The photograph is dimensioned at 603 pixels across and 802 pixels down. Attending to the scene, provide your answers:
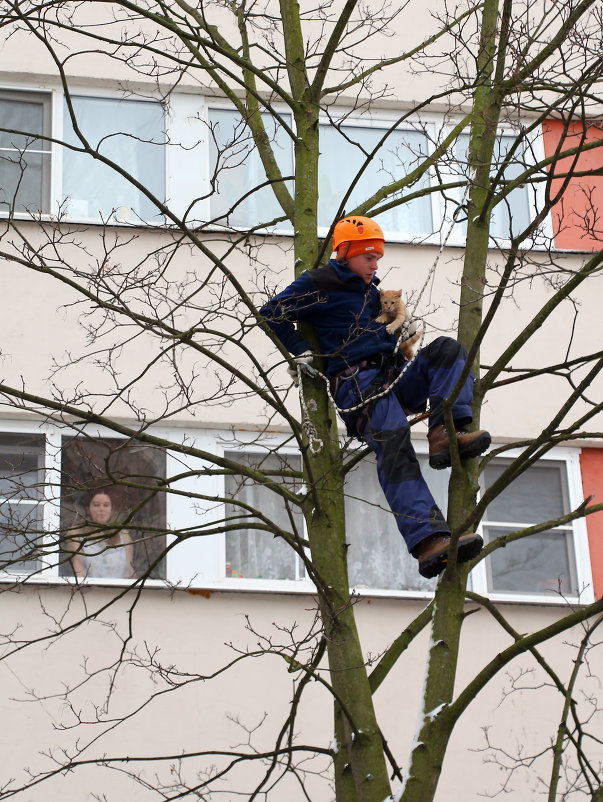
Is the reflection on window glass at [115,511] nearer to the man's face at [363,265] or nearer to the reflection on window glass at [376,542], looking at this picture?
the reflection on window glass at [376,542]

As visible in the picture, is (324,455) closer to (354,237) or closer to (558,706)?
(354,237)

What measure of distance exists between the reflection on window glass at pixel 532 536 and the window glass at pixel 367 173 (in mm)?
2185

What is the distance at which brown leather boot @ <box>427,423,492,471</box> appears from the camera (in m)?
6.27

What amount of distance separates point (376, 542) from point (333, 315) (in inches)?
152

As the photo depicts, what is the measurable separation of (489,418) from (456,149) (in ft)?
8.67

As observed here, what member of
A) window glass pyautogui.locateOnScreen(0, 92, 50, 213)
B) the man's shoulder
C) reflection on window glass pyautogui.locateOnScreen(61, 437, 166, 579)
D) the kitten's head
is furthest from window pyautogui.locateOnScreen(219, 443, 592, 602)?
the man's shoulder

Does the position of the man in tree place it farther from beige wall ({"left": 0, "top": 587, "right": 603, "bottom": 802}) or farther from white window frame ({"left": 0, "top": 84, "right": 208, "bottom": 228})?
white window frame ({"left": 0, "top": 84, "right": 208, "bottom": 228})

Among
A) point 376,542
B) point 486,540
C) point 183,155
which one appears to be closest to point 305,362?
point 376,542

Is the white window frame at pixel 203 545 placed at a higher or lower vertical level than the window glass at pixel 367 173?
lower

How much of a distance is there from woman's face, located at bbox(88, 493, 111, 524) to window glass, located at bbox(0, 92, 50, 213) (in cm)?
231

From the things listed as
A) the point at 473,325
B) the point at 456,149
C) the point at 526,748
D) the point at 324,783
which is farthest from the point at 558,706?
the point at 456,149

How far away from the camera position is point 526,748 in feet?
31.2

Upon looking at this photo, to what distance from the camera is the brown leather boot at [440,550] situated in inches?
241

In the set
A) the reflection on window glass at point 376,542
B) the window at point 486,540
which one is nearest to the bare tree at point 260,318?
the window at point 486,540
